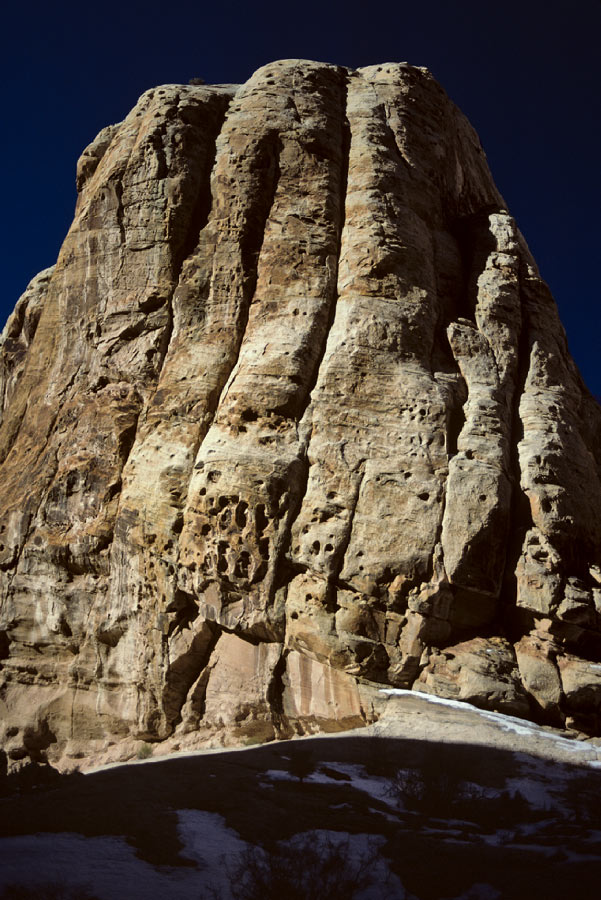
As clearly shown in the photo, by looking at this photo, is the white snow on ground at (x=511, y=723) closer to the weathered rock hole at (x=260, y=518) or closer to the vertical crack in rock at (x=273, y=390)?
the vertical crack in rock at (x=273, y=390)

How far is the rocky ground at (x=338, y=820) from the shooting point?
15.5ft

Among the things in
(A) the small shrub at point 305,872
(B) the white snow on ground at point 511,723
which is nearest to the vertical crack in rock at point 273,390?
(B) the white snow on ground at point 511,723

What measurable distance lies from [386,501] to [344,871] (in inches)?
215

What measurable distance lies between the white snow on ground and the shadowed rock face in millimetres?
174

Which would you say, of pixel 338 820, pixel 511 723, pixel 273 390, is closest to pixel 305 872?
pixel 338 820

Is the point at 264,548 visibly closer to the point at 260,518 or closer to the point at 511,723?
the point at 260,518

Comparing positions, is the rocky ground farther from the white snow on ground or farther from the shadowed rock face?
the shadowed rock face

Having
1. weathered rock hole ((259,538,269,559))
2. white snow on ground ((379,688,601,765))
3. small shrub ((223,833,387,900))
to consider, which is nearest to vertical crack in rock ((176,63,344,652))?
weathered rock hole ((259,538,269,559))

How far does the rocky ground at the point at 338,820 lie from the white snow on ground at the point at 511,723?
0.03 metres

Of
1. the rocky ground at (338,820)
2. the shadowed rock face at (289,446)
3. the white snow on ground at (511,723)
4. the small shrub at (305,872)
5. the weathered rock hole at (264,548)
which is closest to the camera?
the small shrub at (305,872)

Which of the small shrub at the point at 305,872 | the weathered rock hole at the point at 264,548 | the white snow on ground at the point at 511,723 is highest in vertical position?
the weathered rock hole at the point at 264,548

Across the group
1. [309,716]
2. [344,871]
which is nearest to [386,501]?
[309,716]

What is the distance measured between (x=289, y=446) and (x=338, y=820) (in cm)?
546

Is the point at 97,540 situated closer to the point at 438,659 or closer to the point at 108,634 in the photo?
the point at 108,634
